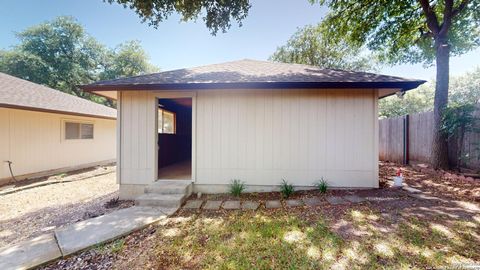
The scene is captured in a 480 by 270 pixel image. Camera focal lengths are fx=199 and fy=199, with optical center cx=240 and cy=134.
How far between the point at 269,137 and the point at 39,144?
8635mm

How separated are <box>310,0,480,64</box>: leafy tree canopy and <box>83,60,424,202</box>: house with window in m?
4.71

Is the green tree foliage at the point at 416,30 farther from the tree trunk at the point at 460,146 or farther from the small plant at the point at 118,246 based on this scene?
the small plant at the point at 118,246

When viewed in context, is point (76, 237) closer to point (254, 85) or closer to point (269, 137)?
point (269, 137)

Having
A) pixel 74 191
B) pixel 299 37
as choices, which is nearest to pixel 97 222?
pixel 74 191

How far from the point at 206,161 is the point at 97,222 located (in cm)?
231

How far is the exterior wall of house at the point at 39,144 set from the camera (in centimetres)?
652

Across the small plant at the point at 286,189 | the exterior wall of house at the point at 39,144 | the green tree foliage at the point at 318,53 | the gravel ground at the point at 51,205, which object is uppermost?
the green tree foliage at the point at 318,53

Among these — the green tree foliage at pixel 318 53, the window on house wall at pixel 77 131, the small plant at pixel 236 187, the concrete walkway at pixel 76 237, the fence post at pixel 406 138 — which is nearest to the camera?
the concrete walkway at pixel 76 237

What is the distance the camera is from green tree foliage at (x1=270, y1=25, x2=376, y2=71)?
1641 cm

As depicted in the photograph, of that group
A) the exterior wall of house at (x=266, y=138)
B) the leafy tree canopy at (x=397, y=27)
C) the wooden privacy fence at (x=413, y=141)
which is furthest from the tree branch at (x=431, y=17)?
the exterior wall of house at (x=266, y=138)

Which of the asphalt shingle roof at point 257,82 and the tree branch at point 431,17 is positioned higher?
the tree branch at point 431,17

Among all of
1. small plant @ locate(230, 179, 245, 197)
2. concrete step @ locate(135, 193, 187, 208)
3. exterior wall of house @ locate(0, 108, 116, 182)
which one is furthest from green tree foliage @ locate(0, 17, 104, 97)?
small plant @ locate(230, 179, 245, 197)

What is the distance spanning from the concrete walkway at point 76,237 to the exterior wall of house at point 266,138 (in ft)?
4.25

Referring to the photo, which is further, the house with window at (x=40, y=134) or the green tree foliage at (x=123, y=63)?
the green tree foliage at (x=123, y=63)
